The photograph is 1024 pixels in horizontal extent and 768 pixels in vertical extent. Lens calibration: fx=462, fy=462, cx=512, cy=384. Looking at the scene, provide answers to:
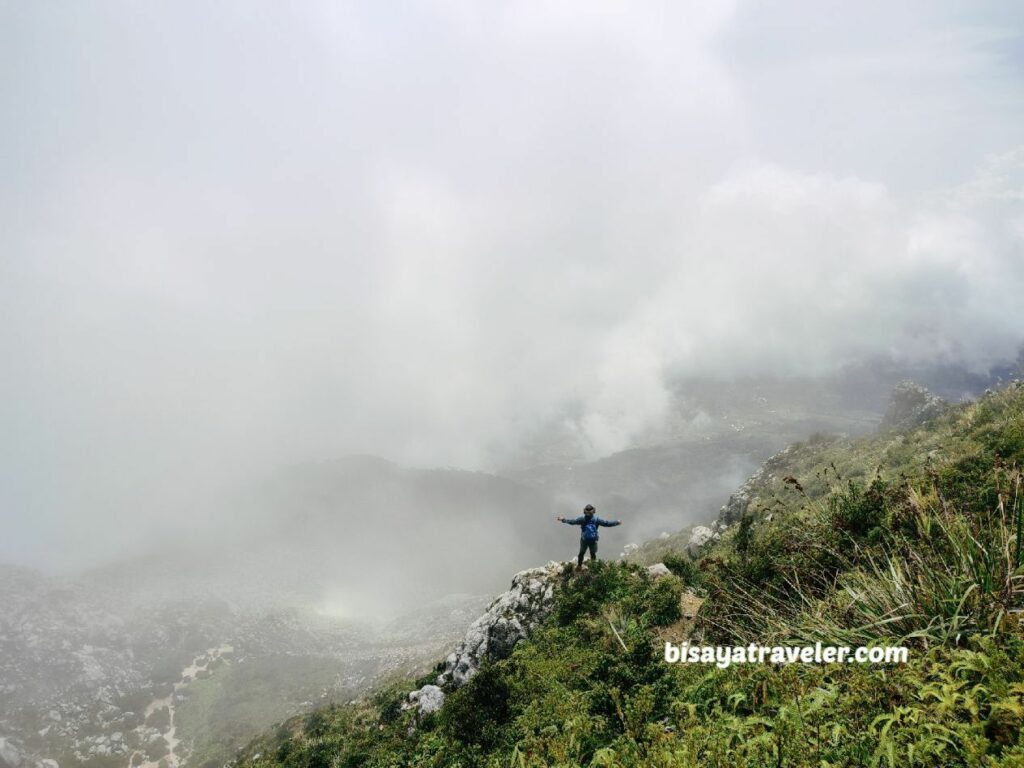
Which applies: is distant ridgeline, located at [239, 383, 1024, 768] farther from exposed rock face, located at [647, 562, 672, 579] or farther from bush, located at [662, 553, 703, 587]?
exposed rock face, located at [647, 562, 672, 579]

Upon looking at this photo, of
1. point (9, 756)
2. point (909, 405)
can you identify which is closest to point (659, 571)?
point (909, 405)

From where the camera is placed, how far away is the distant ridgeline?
4824 mm

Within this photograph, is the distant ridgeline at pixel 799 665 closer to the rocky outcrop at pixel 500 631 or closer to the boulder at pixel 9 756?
the rocky outcrop at pixel 500 631

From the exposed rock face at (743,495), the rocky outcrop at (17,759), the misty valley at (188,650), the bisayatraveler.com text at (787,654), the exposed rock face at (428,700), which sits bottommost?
the rocky outcrop at (17,759)

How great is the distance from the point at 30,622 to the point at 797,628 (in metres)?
182

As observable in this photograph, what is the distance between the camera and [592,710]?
28.5 ft

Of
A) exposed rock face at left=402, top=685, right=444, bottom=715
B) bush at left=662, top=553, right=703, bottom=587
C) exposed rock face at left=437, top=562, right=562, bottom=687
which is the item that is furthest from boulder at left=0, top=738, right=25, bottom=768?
bush at left=662, top=553, right=703, bottom=587

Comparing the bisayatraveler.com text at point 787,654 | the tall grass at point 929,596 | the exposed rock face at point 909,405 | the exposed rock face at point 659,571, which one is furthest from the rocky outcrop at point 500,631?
the exposed rock face at point 909,405

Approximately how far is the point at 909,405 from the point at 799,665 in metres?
80.8

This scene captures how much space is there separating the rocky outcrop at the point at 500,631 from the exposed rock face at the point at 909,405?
5768 cm

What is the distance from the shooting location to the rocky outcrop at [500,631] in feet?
65.1

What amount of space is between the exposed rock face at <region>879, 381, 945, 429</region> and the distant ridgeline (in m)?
47.6

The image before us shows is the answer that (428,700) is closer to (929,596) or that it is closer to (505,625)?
(505,625)

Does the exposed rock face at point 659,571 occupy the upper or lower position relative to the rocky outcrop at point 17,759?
upper
